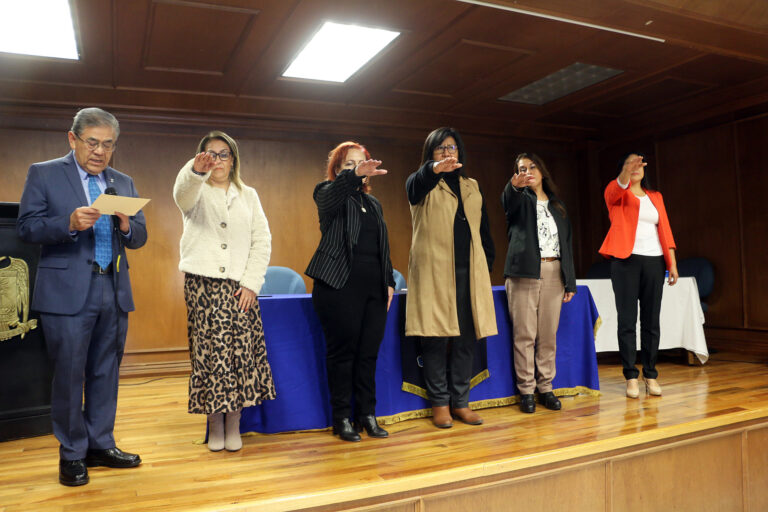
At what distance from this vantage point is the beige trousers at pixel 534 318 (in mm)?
3055

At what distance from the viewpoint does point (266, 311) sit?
2.64m

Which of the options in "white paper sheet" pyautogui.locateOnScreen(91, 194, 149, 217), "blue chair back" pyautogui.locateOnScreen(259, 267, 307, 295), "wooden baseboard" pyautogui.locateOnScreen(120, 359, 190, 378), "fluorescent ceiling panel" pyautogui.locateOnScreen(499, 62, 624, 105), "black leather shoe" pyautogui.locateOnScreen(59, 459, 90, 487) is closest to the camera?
"white paper sheet" pyautogui.locateOnScreen(91, 194, 149, 217)

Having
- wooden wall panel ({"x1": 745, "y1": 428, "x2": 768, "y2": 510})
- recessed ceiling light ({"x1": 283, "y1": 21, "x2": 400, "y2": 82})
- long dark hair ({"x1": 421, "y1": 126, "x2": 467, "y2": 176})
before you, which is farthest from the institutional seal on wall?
wooden wall panel ({"x1": 745, "y1": 428, "x2": 768, "y2": 510})

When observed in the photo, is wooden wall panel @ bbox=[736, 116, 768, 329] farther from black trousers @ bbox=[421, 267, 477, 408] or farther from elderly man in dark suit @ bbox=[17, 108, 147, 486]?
elderly man in dark suit @ bbox=[17, 108, 147, 486]

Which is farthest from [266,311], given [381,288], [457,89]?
[457,89]

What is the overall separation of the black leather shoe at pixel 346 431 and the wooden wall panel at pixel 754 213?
437 cm

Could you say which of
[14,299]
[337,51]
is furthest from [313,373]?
[337,51]

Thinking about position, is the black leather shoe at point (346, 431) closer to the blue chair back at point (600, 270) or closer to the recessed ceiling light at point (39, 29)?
the recessed ceiling light at point (39, 29)

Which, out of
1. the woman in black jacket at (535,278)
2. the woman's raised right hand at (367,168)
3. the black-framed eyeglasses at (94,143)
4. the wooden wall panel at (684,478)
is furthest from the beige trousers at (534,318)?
the black-framed eyeglasses at (94,143)

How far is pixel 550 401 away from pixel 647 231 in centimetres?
111

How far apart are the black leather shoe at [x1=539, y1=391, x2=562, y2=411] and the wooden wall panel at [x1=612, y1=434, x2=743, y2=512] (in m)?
0.58

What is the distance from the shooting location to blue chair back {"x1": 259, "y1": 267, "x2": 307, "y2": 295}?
378cm

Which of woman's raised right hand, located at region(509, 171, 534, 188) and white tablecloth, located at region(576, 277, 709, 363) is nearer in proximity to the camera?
woman's raised right hand, located at region(509, 171, 534, 188)

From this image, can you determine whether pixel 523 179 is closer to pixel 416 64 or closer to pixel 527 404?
pixel 527 404
